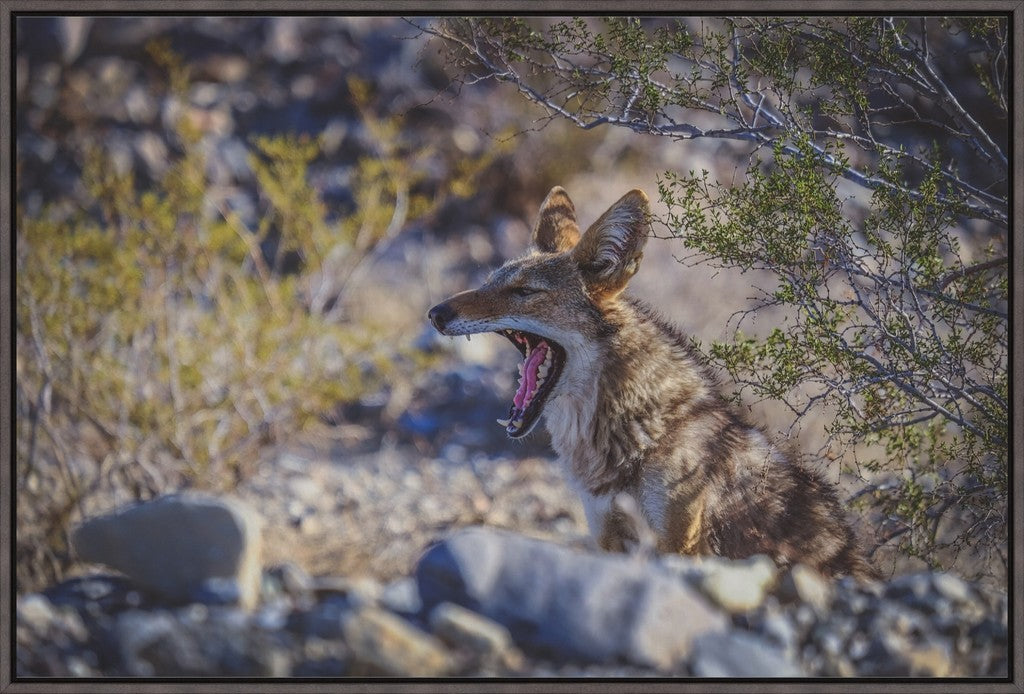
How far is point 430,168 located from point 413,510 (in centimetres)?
673

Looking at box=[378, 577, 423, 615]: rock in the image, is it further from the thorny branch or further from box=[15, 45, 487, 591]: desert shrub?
box=[15, 45, 487, 591]: desert shrub

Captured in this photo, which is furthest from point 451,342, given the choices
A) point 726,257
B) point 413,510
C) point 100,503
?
point 726,257

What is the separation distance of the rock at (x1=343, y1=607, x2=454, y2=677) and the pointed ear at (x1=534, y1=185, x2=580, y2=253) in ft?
8.17

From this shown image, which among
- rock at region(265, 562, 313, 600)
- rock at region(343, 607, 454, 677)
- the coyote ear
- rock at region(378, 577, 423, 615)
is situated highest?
the coyote ear

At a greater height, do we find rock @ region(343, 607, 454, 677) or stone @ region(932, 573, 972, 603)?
stone @ region(932, 573, 972, 603)

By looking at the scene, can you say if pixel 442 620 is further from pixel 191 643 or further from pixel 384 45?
pixel 384 45

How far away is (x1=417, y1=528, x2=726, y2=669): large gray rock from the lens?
383cm

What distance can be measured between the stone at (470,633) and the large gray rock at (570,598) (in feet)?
0.19

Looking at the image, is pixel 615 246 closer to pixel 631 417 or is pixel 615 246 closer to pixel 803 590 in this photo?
pixel 631 417

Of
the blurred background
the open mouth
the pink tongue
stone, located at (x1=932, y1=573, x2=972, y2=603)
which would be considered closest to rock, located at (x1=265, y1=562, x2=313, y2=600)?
the blurred background

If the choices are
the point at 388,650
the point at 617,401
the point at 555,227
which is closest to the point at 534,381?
the point at 617,401

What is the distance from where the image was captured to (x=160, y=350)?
758cm

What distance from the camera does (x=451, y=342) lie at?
10.8m

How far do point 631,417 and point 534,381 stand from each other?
57 cm
